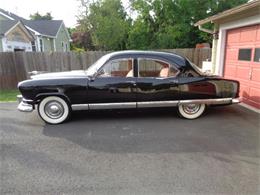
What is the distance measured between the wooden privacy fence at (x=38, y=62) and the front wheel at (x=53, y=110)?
6.05 meters

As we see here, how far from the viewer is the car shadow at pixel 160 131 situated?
4137 millimetres

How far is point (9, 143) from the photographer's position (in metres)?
4.45

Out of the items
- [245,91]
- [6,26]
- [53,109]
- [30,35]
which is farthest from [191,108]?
[30,35]

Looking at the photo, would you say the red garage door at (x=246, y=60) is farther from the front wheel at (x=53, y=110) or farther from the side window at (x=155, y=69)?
the front wheel at (x=53, y=110)

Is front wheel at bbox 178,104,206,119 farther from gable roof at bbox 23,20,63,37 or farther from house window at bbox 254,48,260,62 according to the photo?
gable roof at bbox 23,20,63,37

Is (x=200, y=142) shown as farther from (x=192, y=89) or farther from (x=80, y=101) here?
(x=80, y=101)

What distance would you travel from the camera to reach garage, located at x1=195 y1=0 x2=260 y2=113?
21.0 ft

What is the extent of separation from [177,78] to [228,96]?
1.39 m

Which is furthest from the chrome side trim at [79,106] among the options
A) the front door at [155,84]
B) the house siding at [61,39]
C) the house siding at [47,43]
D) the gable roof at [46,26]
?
the house siding at [61,39]

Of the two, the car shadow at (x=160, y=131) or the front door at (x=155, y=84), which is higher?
the front door at (x=155, y=84)

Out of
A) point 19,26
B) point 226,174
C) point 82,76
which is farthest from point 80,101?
point 19,26

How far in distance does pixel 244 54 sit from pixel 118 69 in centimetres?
410

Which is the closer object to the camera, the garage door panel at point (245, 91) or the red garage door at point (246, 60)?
the red garage door at point (246, 60)

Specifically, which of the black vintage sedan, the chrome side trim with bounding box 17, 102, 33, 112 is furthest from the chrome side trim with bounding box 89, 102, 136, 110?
the chrome side trim with bounding box 17, 102, 33, 112
